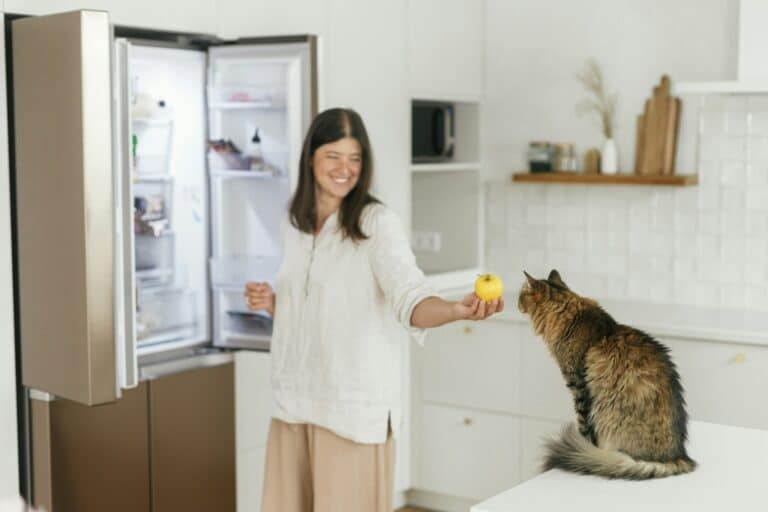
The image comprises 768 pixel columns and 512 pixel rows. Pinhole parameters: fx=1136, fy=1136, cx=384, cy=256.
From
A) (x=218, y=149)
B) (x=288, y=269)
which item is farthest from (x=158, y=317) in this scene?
(x=288, y=269)

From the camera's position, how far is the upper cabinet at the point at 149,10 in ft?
9.83

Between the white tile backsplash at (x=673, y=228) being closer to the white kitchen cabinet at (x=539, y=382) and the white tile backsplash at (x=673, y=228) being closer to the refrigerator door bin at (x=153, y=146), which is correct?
the white kitchen cabinet at (x=539, y=382)

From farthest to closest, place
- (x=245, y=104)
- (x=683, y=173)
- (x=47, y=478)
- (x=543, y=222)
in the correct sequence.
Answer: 1. (x=543, y=222)
2. (x=683, y=173)
3. (x=245, y=104)
4. (x=47, y=478)

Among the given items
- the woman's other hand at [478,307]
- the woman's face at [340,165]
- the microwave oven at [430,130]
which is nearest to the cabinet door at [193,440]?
the woman's face at [340,165]

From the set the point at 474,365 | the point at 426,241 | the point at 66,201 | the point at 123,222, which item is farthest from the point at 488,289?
Result: the point at 426,241

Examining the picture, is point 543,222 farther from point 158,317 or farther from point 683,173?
point 158,317

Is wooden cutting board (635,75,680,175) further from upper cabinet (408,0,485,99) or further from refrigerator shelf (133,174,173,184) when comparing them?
refrigerator shelf (133,174,173,184)

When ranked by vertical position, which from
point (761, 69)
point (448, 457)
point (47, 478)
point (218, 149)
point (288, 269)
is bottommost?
point (448, 457)

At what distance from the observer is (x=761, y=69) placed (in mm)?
3822

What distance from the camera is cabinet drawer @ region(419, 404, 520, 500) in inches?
169

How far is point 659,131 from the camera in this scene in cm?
432

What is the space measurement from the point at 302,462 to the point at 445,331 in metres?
1.57

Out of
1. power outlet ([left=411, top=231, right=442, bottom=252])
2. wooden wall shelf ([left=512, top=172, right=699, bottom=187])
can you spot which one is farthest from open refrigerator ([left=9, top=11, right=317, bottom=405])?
power outlet ([left=411, top=231, right=442, bottom=252])

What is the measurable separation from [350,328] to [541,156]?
200 cm
